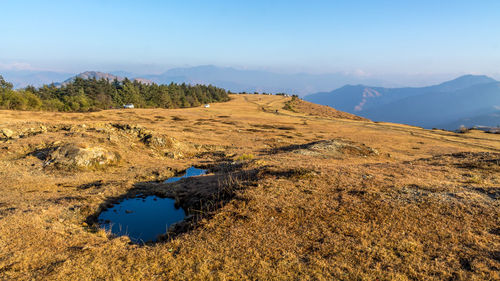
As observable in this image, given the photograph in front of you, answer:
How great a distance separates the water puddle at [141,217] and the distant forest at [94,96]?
7478 centimetres

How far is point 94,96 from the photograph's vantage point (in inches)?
3671

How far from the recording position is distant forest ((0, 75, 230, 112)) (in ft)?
231

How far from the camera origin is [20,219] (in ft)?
31.7

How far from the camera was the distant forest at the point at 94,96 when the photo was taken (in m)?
70.4

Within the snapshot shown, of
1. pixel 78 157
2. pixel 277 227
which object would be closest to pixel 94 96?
pixel 78 157

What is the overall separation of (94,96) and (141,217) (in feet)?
326

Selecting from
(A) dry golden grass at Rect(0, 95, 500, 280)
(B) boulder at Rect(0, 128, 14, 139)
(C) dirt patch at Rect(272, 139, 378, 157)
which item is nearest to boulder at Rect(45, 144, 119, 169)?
(A) dry golden grass at Rect(0, 95, 500, 280)

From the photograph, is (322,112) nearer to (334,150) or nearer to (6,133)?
(334,150)

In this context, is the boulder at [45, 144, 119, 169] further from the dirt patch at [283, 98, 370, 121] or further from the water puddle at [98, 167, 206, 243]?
the dirt patch at [283, 98, 370, 121]

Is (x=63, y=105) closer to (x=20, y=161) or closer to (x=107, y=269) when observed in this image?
(x=20, y=161)

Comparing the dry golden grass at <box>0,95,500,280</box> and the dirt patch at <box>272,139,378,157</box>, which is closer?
the dry golden grass at <box>0,95,500,280</box>

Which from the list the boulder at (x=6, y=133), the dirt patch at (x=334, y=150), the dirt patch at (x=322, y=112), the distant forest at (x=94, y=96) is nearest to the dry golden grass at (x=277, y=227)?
the boulder at (x=6, y=133)

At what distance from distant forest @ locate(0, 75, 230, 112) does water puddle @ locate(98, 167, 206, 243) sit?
245 ft

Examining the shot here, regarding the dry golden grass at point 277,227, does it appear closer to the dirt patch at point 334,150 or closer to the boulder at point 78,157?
the boulder at point 78,157
